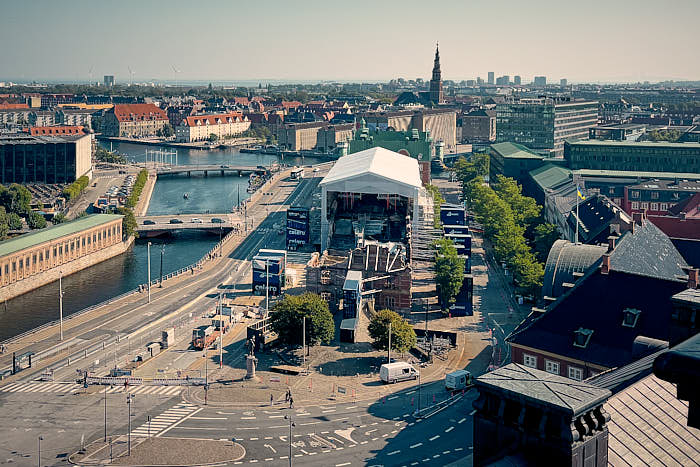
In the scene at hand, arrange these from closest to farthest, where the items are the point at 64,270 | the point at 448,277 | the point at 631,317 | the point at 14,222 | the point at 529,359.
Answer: the point at 631,317, the point at 529,359, the point at 448,277, the point at 64,270, the point at 14,222

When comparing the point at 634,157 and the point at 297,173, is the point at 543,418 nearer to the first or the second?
the point at 634,157

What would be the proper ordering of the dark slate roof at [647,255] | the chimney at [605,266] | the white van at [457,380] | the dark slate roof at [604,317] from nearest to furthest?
the dark slate roof at [604,317] < the chimney at [605,266] < the dark slate roof at [647,255] < the white van at [457,380]

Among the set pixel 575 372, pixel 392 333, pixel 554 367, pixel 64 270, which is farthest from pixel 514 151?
pixel 575 372

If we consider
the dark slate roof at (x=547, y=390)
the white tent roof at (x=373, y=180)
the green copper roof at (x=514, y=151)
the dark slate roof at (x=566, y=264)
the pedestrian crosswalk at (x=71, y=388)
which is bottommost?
the pedestrian crosswalk at (x=71, y=388)

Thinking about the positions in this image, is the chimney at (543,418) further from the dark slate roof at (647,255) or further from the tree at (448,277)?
the tree at (448,277)

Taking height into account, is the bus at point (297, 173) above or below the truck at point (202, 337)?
above

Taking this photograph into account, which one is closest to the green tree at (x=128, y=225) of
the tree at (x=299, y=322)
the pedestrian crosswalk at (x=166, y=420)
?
the tree at (x=299, y=322)

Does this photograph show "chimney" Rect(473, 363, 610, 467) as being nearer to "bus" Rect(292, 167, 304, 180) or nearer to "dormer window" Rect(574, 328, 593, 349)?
"dormer window" Rect(574, 328, 593, 349)

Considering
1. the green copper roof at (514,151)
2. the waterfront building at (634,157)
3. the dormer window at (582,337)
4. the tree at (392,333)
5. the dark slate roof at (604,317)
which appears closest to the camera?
the dark slate roof at (604,317)

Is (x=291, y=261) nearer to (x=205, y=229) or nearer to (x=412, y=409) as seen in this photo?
(x=205, y=229)
